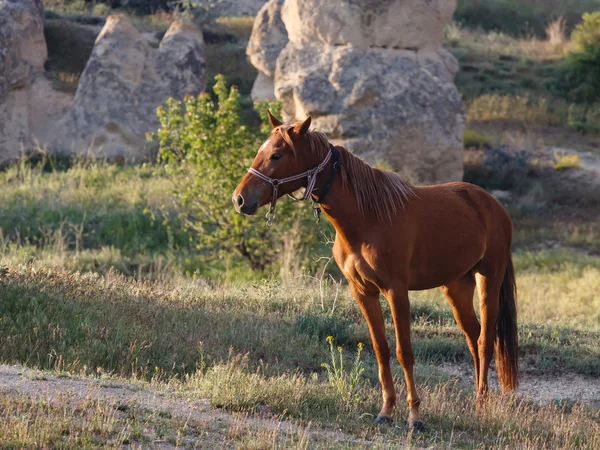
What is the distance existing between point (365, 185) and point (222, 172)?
26.3 ft

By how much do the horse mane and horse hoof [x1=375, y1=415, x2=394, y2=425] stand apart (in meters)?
1.34

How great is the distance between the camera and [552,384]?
845 cm

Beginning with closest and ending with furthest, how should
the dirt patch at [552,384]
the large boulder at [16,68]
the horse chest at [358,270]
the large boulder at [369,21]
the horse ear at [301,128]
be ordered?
the horse ear at [301,128] → the horse chest at [358,270] → the dirt patch at [552,384] → the large boulder at [369,21] → the large boulder at [16,68]

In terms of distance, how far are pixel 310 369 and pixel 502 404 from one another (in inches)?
83.3

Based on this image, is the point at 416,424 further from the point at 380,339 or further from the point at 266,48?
the point at 266,48

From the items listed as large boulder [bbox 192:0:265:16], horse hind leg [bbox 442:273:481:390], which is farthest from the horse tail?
large boulder [bbox 192:0:265:16]

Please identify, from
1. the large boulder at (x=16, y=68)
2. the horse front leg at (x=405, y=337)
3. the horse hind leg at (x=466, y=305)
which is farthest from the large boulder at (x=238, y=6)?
the horse front leg at (x=405, y=337)

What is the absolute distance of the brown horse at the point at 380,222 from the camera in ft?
18.3

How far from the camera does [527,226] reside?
18.3 metres

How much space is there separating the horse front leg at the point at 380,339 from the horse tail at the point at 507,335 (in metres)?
1.57

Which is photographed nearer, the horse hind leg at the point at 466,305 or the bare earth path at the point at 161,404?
the bare earth path at the point at 161,404

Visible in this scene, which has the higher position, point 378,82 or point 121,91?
point 378,82

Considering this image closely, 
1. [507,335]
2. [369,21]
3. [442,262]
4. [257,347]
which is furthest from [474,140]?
[442,262]

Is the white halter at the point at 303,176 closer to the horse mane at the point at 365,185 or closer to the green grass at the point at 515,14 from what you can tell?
the horse mane at the point at 365,185
